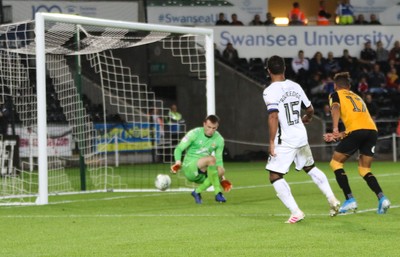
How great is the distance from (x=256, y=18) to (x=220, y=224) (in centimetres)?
2249

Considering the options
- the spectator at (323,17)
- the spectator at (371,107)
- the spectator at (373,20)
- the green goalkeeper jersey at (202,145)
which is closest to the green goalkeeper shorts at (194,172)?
the green goalkeeper jersey at (202,145)

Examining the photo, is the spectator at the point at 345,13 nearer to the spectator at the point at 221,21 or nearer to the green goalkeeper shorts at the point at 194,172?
the spectator at the point at 221,21

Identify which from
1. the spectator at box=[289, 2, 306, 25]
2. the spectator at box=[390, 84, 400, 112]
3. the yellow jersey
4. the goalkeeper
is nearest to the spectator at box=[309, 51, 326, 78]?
→ the spectator at box=[289, 2, 306, 25]

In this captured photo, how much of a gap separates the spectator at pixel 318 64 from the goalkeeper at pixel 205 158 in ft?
57.9

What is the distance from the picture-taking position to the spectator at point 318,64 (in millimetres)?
34062

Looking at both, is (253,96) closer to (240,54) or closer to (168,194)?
(240,54)

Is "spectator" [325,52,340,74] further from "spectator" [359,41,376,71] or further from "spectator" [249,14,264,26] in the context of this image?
"spectator" [249,14,264,26]

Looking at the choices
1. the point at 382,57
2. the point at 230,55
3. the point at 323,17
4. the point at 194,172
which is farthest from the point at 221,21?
the point at 194,172

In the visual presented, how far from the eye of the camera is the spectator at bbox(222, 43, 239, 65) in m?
33.9

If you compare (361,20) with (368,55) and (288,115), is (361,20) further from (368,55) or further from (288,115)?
(288,115)

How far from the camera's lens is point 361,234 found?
35.8 feet

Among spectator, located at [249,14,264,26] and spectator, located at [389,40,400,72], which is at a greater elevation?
spectator, located at [249,14,264,26]

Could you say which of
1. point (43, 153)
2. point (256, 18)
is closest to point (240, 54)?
point (256, 18)

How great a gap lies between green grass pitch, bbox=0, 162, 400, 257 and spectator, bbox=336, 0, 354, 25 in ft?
59.0
